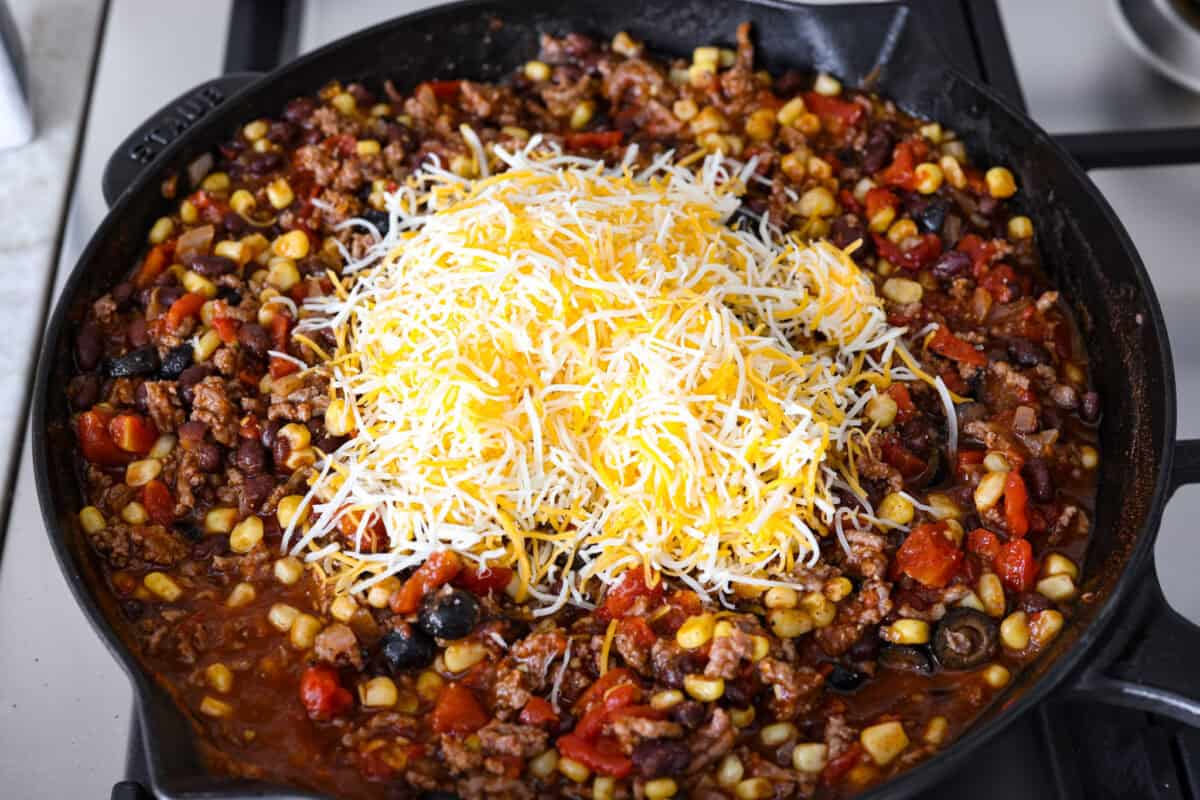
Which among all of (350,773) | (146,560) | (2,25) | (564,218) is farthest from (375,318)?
(2,25)

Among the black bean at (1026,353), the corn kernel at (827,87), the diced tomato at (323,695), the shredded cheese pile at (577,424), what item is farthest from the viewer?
the corn kernel at (827,87)

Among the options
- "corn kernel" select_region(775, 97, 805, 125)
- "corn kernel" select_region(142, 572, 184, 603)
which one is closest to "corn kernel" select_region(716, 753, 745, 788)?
"corn kernel" select_region(142, 572, 184, 603)

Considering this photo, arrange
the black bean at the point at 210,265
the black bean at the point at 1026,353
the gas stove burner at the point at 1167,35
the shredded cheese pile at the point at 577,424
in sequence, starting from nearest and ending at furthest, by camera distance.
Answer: the shredded cheese pile at the point at 577,424
the black bean at the point at 1026,353
the black bean at the point at 210,265
the gas stove burner at the point at 1167,35

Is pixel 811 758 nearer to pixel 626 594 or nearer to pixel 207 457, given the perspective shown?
pixel 626 594

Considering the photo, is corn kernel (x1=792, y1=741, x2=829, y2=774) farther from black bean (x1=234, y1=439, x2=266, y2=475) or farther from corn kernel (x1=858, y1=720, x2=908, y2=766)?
black bean (x1=234, y1=439, x2=266, y2=475)

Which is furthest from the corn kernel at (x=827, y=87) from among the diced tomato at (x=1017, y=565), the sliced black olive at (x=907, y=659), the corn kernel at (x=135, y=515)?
the corn kernel at (x=135, y=515)

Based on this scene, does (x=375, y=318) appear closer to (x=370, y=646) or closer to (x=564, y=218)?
(x=564, y=218)

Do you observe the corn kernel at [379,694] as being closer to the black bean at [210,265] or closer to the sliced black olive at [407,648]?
the sliced black olive at [407,648]

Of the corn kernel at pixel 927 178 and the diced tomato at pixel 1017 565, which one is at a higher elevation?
the corn kernel at pixel 927 178
